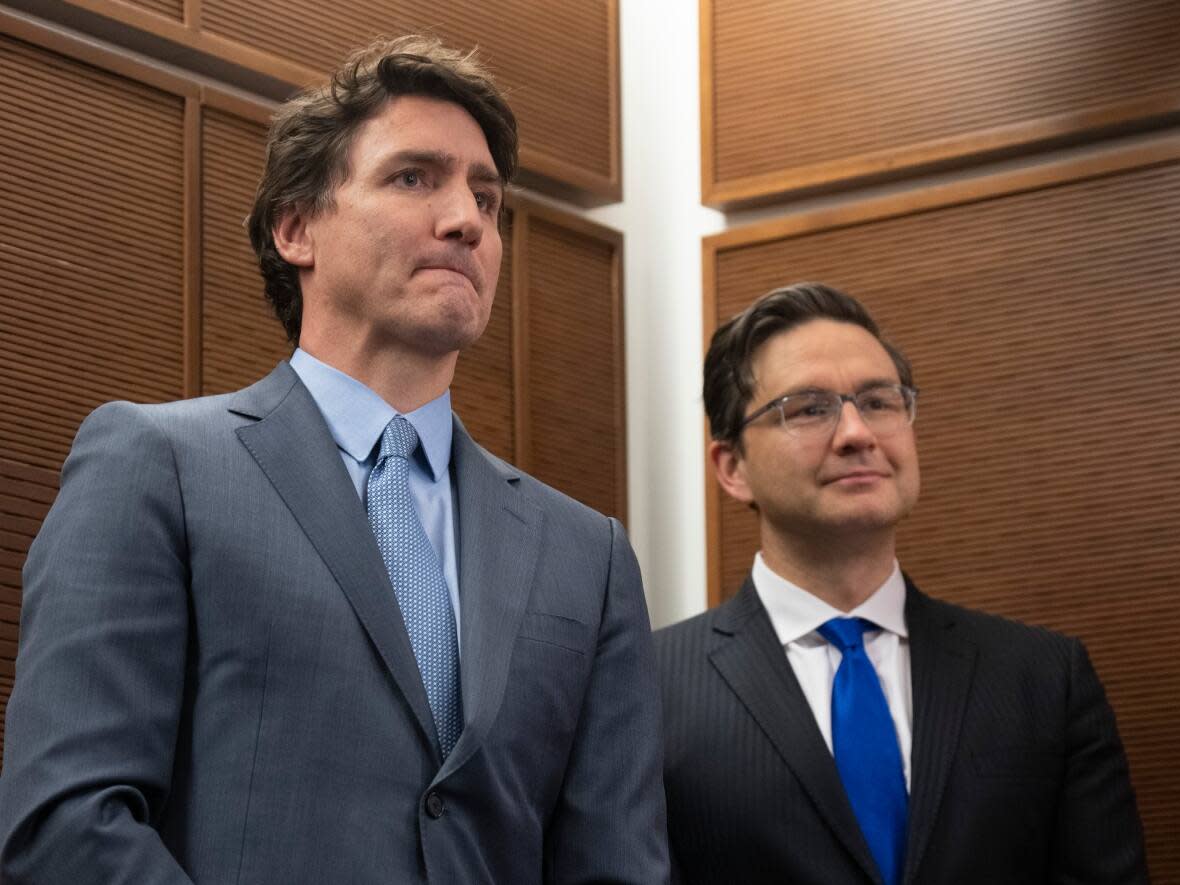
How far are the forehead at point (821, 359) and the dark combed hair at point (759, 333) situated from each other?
0.05ft

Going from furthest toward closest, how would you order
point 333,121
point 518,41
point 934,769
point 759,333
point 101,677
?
point 518,41 → point 759,333 → point 934,769 → point 333,121 → point 101,677

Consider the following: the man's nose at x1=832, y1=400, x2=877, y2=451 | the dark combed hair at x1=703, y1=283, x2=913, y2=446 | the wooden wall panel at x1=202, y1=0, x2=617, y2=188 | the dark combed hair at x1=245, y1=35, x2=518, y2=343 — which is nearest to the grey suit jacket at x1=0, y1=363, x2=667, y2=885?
the dark combed hair at x1=245, y1=35, x2=518, y2=343

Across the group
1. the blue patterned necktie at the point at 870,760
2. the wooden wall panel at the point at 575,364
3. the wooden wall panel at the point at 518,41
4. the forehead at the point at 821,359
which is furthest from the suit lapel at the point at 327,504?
the wooden wall panel at the point at 575,364

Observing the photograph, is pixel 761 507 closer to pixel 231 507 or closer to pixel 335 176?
pixel 335 176

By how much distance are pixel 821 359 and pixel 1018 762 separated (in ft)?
1.76

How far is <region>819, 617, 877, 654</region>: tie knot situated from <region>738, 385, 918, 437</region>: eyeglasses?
0.23m

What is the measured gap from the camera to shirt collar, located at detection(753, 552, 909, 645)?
2.11 m

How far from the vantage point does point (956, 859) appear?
1.95 m

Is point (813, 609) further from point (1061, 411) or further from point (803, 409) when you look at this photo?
point (1061, 411)

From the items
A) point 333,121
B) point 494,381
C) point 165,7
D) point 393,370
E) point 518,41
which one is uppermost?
point 518,41

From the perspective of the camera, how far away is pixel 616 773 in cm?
150

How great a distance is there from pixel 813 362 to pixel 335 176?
0.80 m

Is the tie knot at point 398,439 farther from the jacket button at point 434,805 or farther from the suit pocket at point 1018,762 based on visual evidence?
the suit pocket at point 1018,762

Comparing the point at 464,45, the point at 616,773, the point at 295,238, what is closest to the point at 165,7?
the point at 464,45
